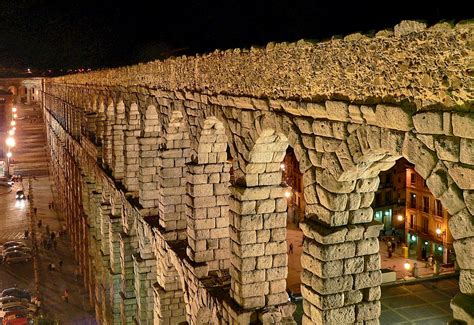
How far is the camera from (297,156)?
784 centimetres

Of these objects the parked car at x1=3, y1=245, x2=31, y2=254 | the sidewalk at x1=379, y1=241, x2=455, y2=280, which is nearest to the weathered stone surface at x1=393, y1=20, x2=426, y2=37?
the sidewalk at x1=379, y1=241, x2=455, y2=280

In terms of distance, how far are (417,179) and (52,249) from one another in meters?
25.6

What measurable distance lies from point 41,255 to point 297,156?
3521 cm

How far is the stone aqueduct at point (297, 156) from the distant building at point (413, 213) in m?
19.7

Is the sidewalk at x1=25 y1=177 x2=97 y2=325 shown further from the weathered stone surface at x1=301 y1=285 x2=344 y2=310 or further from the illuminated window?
the weathered stone surface at x1=301 y1=285 x2=344 y2=310

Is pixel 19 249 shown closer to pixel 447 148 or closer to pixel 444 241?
pixel 444 241

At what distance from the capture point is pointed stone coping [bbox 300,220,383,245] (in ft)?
24.0

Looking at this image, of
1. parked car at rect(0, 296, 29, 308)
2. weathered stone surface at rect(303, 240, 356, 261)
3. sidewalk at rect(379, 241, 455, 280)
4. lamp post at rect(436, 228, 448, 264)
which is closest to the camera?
weathered stone surface at rect(303, 240, 356, 261)

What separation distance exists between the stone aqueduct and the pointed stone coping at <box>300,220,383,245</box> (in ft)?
0.05

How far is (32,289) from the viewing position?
33344 mm

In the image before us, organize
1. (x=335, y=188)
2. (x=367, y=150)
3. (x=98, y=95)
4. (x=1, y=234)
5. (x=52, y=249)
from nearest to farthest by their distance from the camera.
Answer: (x=367, y=150)
(x=335, y=188)
(x=98, y=95)
(x=52, y=249)
(x=1, y=234)

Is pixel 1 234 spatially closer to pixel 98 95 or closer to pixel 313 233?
pixel 98 95

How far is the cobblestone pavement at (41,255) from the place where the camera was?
3098 centimetres

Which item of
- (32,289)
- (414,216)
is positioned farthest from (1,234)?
(414,216)
